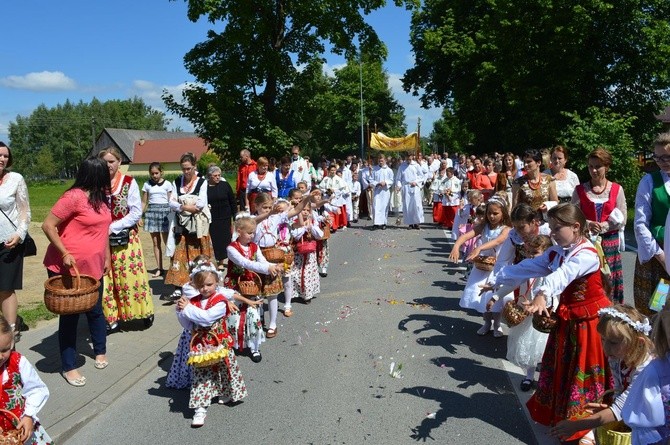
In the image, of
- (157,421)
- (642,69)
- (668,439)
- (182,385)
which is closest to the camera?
(668,439)

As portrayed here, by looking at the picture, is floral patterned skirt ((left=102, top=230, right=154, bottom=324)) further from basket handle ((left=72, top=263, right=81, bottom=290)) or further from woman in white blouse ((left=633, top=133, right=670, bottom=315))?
woman in white blouse ((left=633, top=133, right=670, bottom=315))

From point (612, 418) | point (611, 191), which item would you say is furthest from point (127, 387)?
point (611, 191)

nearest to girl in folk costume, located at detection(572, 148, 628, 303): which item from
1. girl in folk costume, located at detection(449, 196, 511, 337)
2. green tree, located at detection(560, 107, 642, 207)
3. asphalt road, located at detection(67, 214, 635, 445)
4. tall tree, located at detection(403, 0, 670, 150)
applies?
girl in folk costume, located at detection(449, 196, 511, 337)

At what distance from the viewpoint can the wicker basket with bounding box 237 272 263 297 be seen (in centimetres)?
622

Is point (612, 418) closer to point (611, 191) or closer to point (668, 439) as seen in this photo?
point (668, 439)

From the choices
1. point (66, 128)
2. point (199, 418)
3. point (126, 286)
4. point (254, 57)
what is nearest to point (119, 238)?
point (126, 286)

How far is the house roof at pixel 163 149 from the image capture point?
97875 mm

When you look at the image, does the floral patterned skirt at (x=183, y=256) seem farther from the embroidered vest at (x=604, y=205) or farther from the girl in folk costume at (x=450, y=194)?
the girl in folk costume at (x=450, y=194)

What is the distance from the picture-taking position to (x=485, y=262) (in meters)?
6.78

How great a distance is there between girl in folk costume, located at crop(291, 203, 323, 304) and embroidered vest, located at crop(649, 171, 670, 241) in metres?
4.74

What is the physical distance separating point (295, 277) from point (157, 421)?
13.3ft

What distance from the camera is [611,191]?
6.04 metres

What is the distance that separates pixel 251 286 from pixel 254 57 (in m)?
23.1

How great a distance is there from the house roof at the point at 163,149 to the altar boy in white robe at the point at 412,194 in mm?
83743
